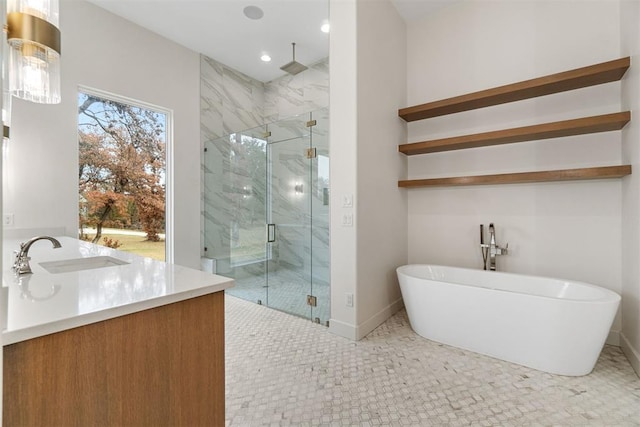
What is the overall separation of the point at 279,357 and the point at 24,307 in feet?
5.39

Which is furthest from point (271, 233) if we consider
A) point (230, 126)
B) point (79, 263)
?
point (79, 263)

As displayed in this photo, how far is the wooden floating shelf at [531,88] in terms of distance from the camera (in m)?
2.15

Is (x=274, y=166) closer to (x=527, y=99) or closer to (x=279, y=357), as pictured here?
(x=279, y=357)

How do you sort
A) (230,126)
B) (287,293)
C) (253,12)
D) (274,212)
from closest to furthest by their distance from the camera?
(253,12) < (287,293) < (274,212) < (230,126)

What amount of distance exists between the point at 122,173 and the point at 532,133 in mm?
4072

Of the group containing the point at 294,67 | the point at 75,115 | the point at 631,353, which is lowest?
the point at 631,353

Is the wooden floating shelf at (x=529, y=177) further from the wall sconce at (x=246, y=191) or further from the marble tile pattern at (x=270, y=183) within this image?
the wall sconce at (x=246, y=191)

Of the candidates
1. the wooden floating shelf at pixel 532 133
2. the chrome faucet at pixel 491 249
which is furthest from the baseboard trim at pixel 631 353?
the wooden floating shelf at pixel 532 133

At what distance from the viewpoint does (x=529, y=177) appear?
7.98ft

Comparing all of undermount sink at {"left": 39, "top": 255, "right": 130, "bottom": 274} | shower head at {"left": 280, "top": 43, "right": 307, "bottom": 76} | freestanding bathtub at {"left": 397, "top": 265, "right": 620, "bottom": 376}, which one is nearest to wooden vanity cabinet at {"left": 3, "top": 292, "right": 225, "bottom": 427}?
undermount sink at {"left": 39, "top": 255, "right": 130, "bottom": 274}

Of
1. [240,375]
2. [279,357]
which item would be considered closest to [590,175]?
[279,357]

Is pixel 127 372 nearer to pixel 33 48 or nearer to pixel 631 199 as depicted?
pixel 33 48

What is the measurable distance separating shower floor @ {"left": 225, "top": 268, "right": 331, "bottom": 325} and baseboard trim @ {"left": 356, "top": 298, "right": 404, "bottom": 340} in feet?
1.22

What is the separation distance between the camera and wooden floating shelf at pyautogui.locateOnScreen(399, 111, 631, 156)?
2137 millimetres
